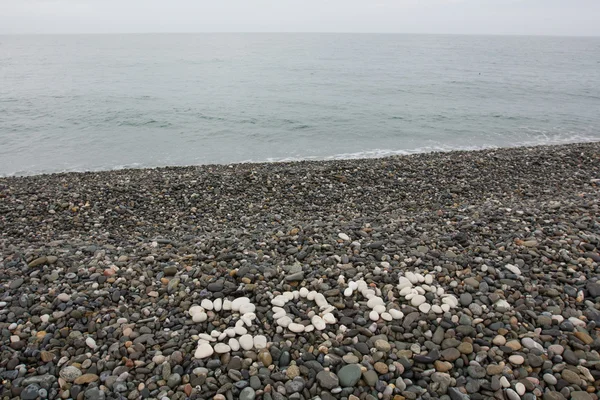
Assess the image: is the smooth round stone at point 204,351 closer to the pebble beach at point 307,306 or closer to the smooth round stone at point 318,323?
the pebble beach at point 307,306

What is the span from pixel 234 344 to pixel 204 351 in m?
0.28

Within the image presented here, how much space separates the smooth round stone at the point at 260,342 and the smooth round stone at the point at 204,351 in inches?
16.3

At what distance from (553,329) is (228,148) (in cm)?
1432

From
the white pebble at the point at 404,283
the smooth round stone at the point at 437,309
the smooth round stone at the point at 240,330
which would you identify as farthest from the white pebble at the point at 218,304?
the smooth round stone at the point at 437,309

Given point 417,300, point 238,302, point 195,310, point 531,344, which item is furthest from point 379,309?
point 195,310

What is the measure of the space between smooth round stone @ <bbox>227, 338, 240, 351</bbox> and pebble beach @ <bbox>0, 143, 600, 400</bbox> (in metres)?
0.01

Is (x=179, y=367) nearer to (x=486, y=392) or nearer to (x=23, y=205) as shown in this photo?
(x=486, y=392)

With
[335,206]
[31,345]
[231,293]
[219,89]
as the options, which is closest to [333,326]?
[231,293]

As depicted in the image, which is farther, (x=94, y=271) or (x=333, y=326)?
(x=94, y=271)

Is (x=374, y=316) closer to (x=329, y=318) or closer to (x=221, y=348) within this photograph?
(x=329, y=318)

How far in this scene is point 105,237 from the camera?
21.6 ft

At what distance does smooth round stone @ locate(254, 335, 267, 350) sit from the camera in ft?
11.8

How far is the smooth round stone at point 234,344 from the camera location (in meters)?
3.59

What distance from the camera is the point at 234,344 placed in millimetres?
3623
